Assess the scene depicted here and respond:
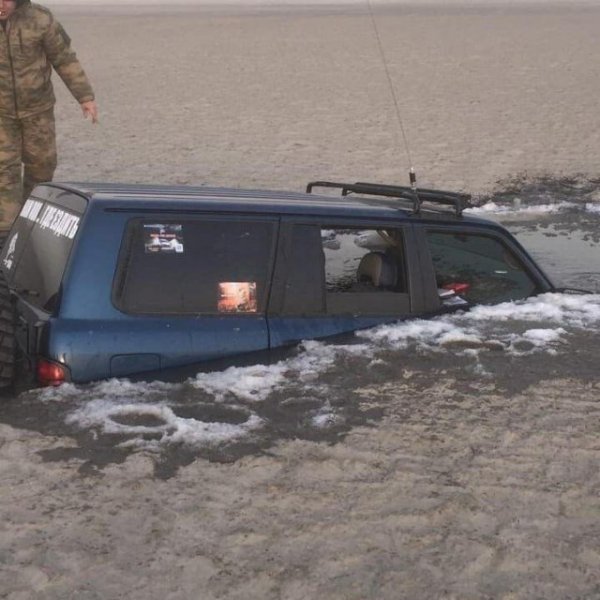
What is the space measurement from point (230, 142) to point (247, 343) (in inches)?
403

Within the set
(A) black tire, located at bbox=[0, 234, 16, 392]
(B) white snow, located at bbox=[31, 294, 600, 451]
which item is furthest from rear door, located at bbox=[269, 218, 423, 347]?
(A) black tire, located at bbox=[0, 234, 16, 392]

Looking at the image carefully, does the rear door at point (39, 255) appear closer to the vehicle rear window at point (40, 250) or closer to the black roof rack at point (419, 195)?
the vehicle rear window at point (40, 250)

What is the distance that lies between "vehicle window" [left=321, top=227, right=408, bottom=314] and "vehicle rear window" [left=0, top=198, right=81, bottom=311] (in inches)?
51.2

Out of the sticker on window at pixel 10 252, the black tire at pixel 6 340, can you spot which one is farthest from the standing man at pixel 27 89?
the black tire at pixel 6 340

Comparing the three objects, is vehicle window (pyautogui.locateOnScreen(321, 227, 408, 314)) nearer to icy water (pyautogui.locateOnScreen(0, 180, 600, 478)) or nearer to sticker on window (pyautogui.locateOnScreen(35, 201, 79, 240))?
icy water (pyautogui.locateOnScreen(0, 180, 600, 478))

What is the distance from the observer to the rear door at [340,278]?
16.9 feet

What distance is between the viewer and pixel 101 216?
4.78 m

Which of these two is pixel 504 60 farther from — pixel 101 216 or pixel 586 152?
pixel 101 216

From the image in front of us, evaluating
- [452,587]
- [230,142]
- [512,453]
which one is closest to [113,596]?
[452,587]

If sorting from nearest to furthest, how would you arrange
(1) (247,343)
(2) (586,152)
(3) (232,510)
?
1. (3) (232,510)
2. (1) (247,343)
3. (2) (586,152)

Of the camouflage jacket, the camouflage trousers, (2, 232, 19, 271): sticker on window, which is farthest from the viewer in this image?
the camouflage trousers

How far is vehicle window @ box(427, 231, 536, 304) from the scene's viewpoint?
5625 millimetres

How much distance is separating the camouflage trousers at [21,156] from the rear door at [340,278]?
9.71 feet

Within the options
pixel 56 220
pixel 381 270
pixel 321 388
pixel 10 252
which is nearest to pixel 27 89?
pixel 10 252
